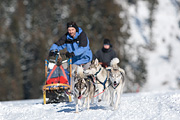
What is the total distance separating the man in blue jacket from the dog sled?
0.59 meters

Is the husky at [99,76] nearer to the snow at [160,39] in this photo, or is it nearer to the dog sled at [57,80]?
the dog sled at [57,80]

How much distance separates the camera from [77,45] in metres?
8.89

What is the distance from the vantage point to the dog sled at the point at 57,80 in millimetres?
9719

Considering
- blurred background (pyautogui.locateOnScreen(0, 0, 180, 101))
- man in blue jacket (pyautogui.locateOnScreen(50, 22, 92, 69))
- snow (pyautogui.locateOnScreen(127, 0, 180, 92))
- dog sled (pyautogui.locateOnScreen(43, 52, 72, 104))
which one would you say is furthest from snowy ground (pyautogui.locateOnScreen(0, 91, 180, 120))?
snow (pyautogui.locateOnScreen(127, 0, 180, 92))

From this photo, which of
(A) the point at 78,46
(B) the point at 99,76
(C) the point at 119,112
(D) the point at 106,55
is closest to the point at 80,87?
(C) the point at 119,112

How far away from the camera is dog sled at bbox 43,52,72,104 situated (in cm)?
972

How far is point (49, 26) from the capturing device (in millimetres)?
59000

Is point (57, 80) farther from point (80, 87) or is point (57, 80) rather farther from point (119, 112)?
point (119, 112)

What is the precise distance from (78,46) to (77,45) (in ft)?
0.28

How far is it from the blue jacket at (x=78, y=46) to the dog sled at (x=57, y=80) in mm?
560

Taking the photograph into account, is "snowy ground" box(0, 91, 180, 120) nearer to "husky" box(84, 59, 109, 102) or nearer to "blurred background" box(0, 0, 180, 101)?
"husky" box(84, 59, 109, 102)

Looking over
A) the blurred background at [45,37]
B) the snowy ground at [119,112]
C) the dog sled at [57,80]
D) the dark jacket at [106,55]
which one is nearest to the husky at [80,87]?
the snowy ground at [119,112]

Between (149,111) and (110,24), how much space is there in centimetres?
4432

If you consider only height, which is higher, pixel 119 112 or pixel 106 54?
pixel 106 54
